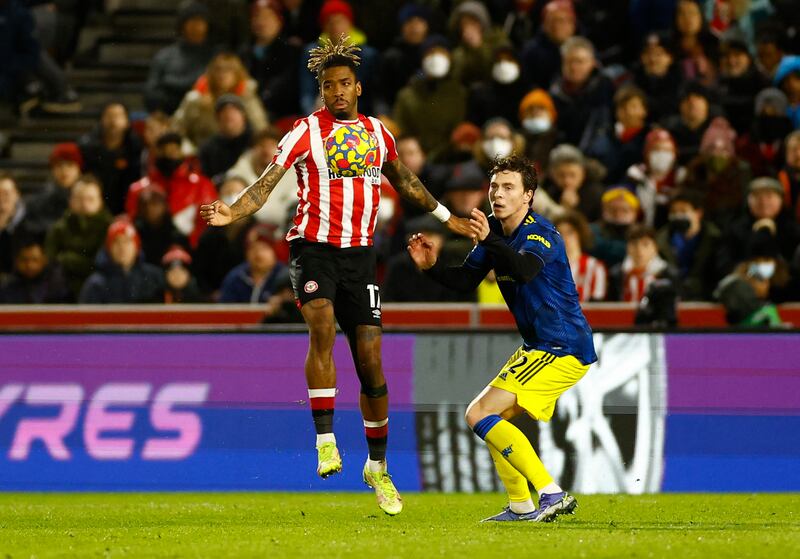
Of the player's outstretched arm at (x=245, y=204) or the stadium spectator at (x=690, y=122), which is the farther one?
the stadium spectator at (x=690, y=122)

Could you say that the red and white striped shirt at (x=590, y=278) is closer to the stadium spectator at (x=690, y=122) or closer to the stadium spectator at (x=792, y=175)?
the stadium spectator at (x=792, y=175)

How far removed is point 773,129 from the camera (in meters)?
15.1

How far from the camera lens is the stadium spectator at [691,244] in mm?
14016

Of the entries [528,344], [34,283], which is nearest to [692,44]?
[34,283]

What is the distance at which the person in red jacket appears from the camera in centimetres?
1566

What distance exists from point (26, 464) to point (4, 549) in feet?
14.1

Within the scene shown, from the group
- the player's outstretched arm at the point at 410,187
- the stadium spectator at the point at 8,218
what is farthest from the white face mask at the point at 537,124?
the player's outstretched arm at the point at 410,187

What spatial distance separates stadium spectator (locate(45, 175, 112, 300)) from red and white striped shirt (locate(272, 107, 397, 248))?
20.0 feet

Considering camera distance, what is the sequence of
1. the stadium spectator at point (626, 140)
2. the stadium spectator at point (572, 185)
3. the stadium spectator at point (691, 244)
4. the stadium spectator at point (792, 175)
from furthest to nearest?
the stadium spectator at point (626, 140)
the stadium spectator at point (572, 185)
the stadium spectator at point (792, 175)
the stadium spectator at point (691, 244)

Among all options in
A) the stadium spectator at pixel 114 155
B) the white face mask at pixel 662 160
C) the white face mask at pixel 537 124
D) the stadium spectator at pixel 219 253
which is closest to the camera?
the white face mask at pixel 662 160

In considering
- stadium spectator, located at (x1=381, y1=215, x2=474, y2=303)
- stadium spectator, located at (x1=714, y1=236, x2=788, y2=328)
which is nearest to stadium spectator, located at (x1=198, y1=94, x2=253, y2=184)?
stadium spectator, located at (x1=381, y1=215, x2=474, y2=303)

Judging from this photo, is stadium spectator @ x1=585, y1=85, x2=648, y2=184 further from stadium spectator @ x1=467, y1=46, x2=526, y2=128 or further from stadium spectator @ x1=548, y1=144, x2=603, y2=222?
stadium spectator @ x1=467, y1=46, x2=526, y2=128

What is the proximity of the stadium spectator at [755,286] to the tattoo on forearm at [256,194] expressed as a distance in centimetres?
490

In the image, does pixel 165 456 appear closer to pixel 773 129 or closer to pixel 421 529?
pixel 421 529
